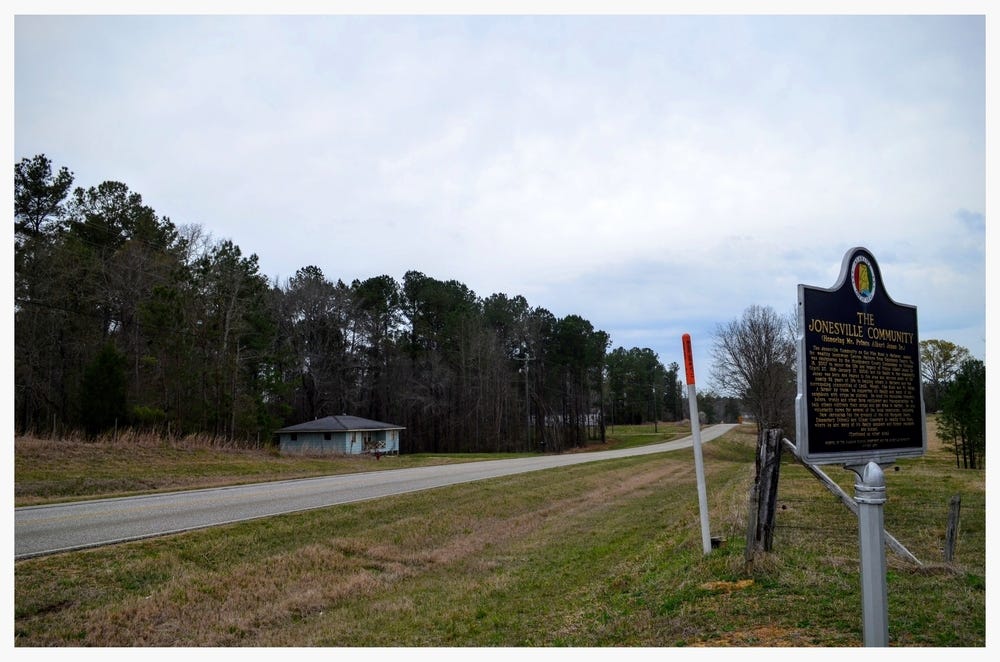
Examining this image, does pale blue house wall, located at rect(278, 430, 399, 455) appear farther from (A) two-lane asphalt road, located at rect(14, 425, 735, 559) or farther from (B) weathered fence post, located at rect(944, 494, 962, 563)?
(B) weathered fence post, located at rect(944, 494, 962, 563)

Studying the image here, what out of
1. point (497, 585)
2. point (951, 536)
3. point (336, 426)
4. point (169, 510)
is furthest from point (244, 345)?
point (951, 536)

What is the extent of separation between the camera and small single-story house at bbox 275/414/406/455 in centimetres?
4769

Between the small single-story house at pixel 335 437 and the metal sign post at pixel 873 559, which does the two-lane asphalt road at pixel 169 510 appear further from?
the small single-story house at pixel 335 437

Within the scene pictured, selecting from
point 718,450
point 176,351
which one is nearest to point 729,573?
point 176,351

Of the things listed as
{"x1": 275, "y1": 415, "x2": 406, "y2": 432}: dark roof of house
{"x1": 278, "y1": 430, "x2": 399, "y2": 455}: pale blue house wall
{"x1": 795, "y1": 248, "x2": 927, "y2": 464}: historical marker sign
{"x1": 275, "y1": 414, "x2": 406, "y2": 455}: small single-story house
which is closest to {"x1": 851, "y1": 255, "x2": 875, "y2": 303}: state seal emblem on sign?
{"x1": 795, "y1": 248, "x2": 927, "y2": 464}: historical marker sign

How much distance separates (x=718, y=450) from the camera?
57250mm

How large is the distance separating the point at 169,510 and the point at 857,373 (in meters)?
12.4

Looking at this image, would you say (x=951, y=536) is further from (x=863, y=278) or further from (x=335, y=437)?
(x=335, y=437)

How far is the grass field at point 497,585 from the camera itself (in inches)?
232

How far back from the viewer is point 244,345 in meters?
47.0

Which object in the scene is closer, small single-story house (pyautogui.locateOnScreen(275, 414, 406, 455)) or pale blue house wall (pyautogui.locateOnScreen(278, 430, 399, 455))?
pale blue house wall (pyautogui.locateOnScreen(278, 430, 399, 455))

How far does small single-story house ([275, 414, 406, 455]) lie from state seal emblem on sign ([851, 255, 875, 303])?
42163 mm

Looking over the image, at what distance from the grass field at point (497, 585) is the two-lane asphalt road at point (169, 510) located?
0.90 m

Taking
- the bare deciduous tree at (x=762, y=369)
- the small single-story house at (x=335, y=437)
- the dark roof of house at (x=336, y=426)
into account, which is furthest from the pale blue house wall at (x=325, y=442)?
the bare deciduous tree at (x=762, y=369)
